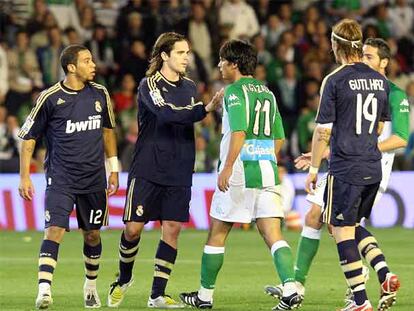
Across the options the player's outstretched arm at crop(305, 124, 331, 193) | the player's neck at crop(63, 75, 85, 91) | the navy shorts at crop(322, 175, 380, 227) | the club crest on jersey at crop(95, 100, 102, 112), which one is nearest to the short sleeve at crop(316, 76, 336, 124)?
the player's outstretched arm at crop(305, 124, 331, 193)

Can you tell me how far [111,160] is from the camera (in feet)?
38.9

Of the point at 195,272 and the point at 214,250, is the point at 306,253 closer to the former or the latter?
the point at 214,250

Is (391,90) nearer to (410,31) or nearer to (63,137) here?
(63,137)

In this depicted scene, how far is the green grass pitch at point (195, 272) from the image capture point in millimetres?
11922

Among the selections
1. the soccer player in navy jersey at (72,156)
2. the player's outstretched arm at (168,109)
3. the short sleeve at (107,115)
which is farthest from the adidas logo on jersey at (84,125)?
the player's outstretched arm at (168,109)

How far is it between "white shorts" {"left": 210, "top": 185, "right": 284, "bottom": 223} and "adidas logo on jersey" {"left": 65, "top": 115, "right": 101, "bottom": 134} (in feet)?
4.09

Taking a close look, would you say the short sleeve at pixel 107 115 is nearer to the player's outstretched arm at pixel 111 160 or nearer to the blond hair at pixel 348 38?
the player's outstretched arm at pixel 111 160

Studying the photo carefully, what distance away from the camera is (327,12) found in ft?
84.7

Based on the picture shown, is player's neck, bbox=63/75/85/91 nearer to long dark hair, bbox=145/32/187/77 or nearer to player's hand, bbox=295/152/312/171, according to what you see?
long dark hair, bbox=145/32/187/77

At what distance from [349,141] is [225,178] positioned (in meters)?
1.07

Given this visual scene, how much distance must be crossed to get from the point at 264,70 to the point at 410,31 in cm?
340

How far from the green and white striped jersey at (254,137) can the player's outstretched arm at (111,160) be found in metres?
1.08

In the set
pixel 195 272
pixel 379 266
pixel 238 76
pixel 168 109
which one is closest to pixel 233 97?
pixel 238 76

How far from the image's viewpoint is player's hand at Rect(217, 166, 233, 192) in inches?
426
